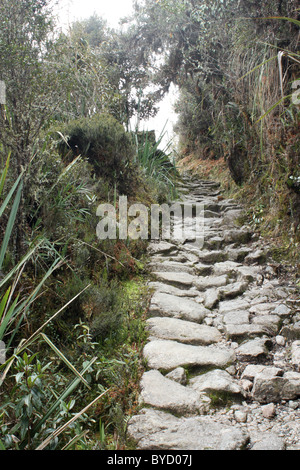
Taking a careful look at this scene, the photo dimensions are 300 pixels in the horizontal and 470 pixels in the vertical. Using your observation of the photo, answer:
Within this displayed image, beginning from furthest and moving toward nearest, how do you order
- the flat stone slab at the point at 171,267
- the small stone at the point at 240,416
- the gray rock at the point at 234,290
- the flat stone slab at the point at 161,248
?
the flat stone slab at the point at 161,248 < the flat stone slab at the point at 171,267 < the gray rock at the point at 234,290 < the small stone at the point at 240,416

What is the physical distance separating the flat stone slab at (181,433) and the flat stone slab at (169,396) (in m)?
0.05

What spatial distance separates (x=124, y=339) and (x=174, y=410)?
2.34ft

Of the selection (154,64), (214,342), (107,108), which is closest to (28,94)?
(214,342)

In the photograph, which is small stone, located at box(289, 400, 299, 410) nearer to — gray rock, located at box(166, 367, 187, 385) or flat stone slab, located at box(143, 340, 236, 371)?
flat stone slab, located at box(143, 340, 236, 371)

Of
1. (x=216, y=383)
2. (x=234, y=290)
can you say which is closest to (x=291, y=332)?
(x=216, y=383)

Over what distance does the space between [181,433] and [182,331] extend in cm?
94

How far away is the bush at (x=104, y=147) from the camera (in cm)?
438

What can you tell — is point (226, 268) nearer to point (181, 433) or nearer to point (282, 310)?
point (282, 310)

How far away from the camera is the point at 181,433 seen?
1.47 meters

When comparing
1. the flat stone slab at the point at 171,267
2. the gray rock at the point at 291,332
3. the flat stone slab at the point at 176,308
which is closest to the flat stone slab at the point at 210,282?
the flat stone slab at the point at 171,267

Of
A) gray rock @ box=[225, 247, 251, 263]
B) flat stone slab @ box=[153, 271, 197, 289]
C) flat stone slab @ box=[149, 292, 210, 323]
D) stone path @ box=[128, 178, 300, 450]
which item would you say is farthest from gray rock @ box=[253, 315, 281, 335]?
gray rock @ box=[225, 247, 251, 263]

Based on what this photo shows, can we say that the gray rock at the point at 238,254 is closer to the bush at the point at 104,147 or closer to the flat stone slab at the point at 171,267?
the flat stone slab at the point at 171,267

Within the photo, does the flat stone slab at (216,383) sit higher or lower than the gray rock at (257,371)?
lower

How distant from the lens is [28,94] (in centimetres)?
240
